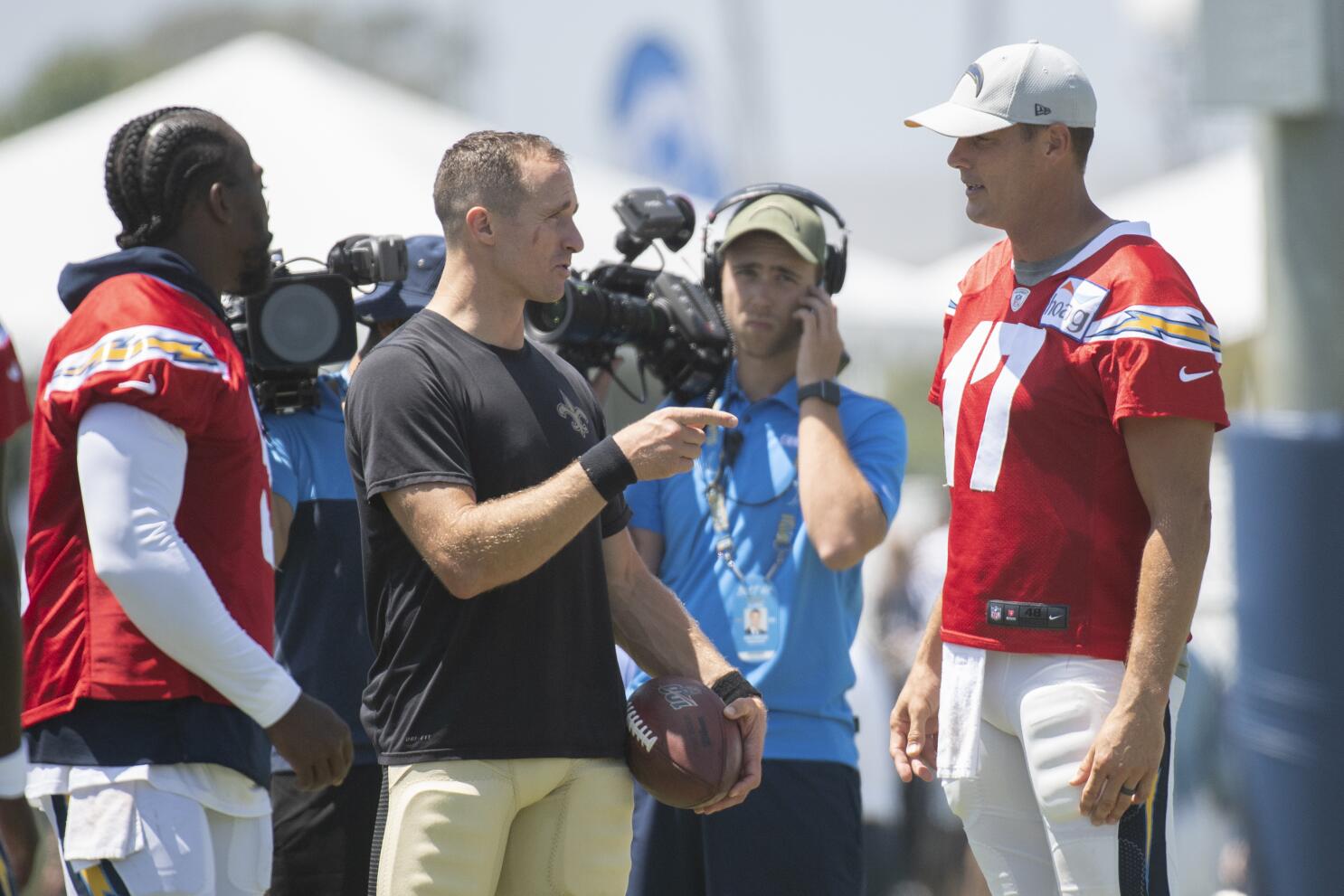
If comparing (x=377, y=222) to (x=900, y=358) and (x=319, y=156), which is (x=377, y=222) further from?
(x=900, y=358)

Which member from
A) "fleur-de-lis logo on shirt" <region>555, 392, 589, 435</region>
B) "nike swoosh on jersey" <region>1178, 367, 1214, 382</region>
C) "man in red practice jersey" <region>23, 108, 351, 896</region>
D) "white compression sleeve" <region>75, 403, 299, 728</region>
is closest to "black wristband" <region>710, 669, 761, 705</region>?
"fleur-de-lis logo on shirt" <region>555, 392, 589, 435</region>

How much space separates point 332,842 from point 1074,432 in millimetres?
2056

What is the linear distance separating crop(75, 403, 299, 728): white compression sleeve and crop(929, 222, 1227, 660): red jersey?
4.61 ft

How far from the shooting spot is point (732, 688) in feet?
11.0

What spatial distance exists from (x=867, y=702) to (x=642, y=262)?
3028mm

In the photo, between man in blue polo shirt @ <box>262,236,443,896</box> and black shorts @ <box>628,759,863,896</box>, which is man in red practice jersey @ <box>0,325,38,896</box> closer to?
man in blue polo shirt @ <box>262,236,443,896</box>

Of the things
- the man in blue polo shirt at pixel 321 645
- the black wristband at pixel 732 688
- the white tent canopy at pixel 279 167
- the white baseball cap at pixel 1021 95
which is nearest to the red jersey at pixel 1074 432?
the white baseball cap at pixel 1021 95

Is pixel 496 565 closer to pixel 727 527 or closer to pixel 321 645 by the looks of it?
pixel 321 645

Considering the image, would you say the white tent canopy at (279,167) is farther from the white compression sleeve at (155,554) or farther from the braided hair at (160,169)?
the white compression sleeve at (155,554)

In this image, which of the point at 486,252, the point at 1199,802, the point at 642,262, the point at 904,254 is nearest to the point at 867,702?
the point at 1199,802

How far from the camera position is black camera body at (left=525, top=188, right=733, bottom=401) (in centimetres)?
440

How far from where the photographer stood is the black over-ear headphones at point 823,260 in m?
4.60

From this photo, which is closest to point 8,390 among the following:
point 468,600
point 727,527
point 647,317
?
point 468,600

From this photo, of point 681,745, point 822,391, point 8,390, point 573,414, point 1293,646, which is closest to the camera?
point 681,745
